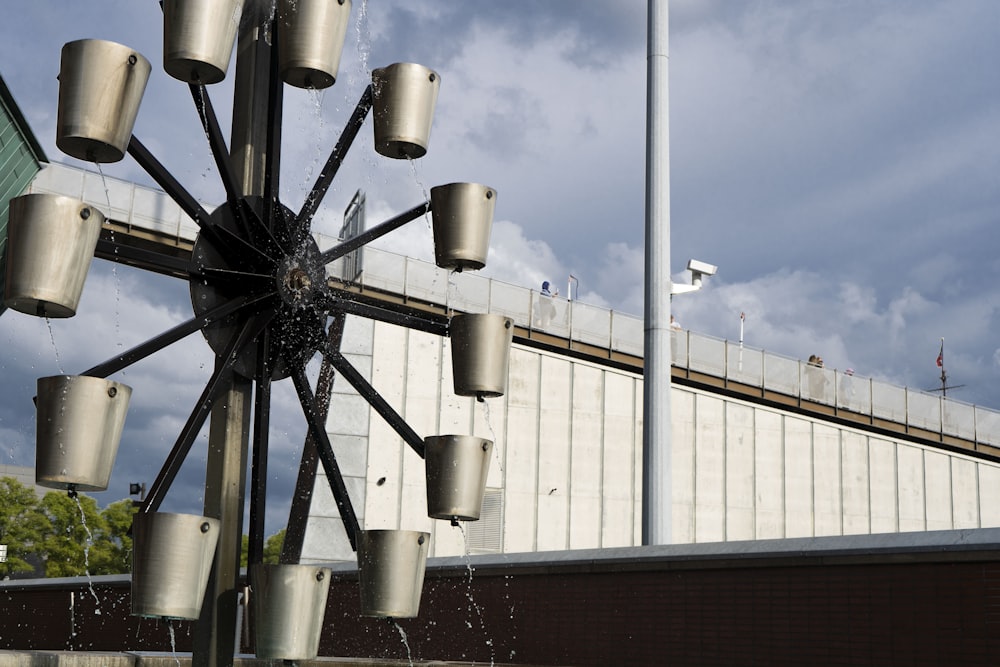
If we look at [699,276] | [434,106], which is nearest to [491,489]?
[699,276]

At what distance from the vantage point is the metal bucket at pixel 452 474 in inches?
327

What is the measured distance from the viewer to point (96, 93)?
7.08 m

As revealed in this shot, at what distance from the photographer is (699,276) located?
56.4 feet

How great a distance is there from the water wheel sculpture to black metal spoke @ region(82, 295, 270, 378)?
0.4 inches

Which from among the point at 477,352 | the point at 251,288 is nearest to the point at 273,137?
the point at 251,288

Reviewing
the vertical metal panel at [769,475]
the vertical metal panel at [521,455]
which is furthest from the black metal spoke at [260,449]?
the vertical metal panel at [769,475]

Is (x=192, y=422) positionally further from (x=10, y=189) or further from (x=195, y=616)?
(x=10, y=189)

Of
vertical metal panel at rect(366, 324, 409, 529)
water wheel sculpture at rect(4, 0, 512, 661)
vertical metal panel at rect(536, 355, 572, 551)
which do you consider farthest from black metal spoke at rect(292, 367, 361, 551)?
vertical metal panel at rect(536, 355, 572, 551)

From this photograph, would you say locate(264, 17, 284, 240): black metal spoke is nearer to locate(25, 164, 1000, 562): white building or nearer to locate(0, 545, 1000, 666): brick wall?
locate(0, 545, 1000, 666): brick wall

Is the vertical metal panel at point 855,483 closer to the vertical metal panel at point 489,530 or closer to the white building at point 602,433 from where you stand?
the white building at point 602,433

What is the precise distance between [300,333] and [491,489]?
72.7ft

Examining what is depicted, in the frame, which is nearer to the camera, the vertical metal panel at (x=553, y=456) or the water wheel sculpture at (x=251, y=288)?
the water wheel sculpture at (x=251, y=288)

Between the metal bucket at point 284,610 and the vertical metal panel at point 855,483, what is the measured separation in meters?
30.4

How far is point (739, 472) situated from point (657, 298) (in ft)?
63.5
